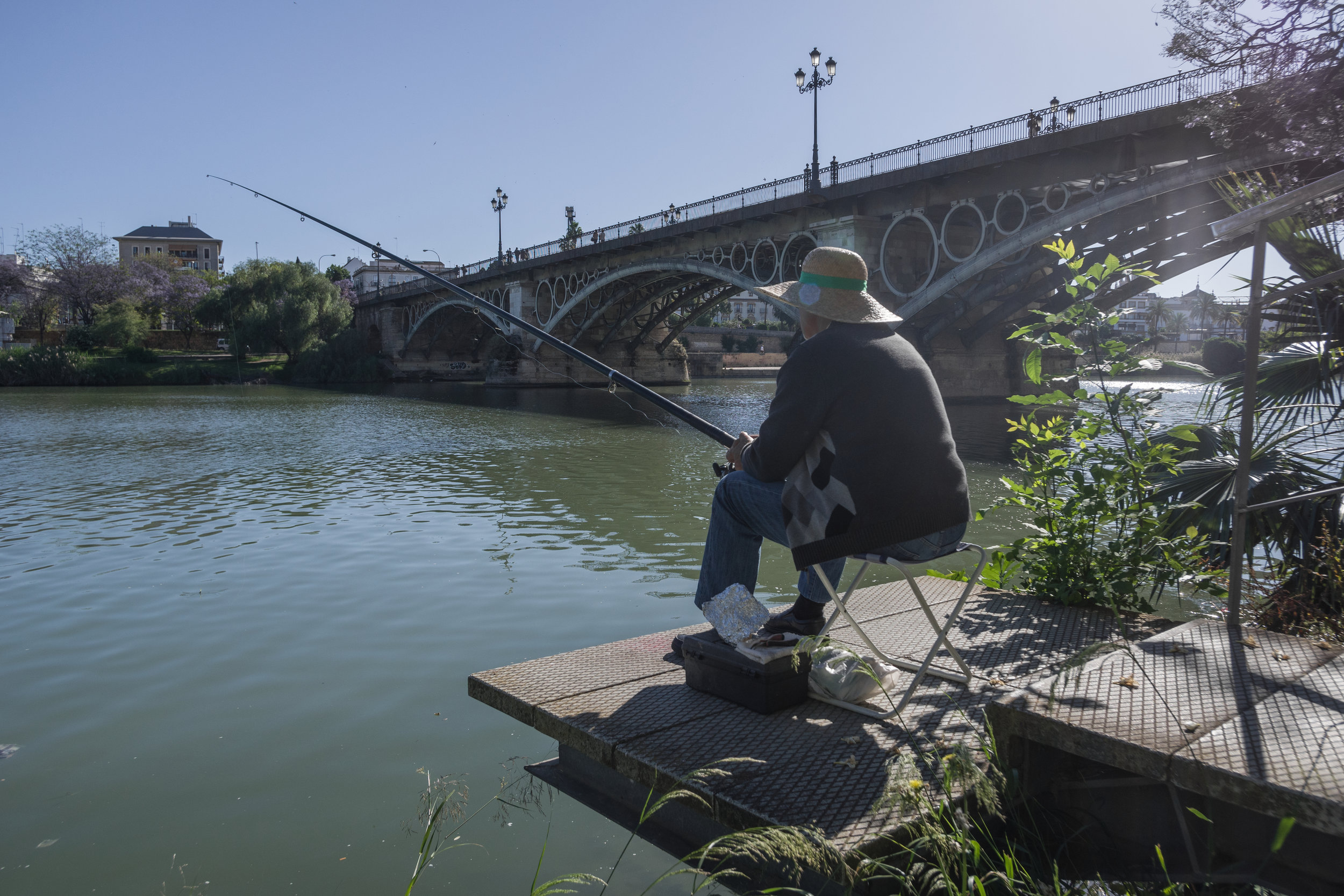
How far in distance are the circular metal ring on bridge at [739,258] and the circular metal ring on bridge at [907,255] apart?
15.5 feet

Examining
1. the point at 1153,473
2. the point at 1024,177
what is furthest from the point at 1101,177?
the point at 1153,473

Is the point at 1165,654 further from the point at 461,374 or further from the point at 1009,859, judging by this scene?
the point at 461,374

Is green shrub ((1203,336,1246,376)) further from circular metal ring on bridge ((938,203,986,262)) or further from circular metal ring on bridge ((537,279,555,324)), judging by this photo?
circular metal ring on bridge ((537,279,555,324))

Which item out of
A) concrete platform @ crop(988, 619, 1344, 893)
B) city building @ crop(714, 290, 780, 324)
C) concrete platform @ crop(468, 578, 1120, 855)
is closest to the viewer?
concrete platform @ crop(988, 619, 1344, 893)

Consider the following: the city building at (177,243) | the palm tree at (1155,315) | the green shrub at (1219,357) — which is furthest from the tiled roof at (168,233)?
the palm tree at (1155,315)

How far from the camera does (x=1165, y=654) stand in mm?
2584

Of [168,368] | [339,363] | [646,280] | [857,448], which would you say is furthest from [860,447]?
[168,368]

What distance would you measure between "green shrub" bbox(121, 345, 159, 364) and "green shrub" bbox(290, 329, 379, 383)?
26.1 feet

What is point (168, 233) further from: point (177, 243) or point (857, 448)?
point (857, 448)

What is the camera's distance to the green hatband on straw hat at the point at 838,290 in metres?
2.77

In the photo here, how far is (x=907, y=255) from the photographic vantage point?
23.1 metres

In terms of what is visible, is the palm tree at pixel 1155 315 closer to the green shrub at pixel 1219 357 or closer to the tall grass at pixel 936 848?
the tall grass at pixel 936 848

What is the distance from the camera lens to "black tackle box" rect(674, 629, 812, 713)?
278cm

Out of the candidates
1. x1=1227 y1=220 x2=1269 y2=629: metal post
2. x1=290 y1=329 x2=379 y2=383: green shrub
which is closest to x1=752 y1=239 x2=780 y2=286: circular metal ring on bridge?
x1=1227 y1=220 x2=1269 y2=629: metal post
